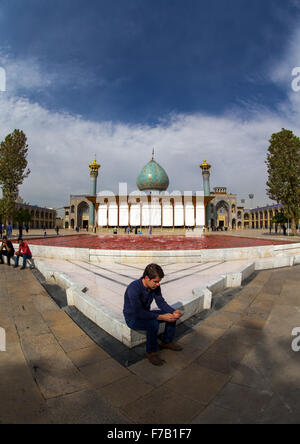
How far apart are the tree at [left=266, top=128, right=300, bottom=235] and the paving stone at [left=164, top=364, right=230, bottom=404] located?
21.7 meters

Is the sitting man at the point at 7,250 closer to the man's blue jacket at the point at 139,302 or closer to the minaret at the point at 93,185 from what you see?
the man's blue jacket at the point at 139,302

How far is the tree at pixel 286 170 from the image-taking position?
19172 millimetres

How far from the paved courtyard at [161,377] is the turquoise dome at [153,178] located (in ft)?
134

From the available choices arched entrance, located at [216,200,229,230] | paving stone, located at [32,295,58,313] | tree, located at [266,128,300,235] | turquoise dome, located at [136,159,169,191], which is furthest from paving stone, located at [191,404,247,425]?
arched entrance, located at [216,200,229,230]

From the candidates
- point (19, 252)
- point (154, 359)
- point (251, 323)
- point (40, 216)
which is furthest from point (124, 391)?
point (40, 216)

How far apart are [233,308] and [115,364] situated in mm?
2171

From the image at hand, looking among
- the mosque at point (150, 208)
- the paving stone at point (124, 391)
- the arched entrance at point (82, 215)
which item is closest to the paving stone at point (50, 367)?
the paving stone at point (124, 391)

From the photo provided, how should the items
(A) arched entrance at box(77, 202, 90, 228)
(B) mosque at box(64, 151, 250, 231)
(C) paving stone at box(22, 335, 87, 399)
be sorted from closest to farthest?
(C) paving stone at box(22, 335, 87, 399)
(B) mosque at box(64, 151, 250, 231)
(A) arched entrance at box(77, 202, 90, 228)

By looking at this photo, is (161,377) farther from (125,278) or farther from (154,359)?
(125,278)

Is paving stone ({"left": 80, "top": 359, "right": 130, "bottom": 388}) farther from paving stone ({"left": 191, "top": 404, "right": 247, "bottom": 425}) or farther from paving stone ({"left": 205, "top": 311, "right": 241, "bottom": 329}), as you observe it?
paving stone ({"left": 205, "top": 311, "right": 241, "bottom": 329})

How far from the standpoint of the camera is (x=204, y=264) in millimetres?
6742

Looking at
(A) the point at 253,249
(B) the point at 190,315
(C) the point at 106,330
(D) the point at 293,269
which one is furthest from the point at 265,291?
(A) the point at 253,249

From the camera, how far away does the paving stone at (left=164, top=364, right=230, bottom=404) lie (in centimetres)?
163
